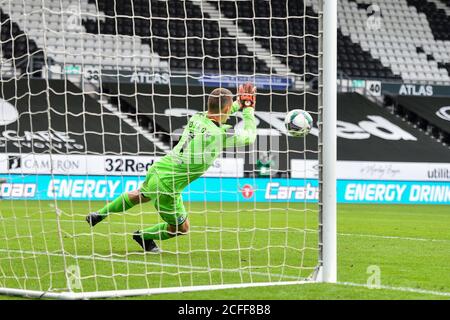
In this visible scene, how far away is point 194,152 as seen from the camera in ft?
29.3

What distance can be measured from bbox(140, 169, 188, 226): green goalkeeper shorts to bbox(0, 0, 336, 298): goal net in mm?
171

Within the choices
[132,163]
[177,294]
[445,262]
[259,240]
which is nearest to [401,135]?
[132,163]

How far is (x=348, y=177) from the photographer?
83.5 feet

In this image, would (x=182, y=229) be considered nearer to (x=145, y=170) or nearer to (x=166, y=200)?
(x=166, y=200)

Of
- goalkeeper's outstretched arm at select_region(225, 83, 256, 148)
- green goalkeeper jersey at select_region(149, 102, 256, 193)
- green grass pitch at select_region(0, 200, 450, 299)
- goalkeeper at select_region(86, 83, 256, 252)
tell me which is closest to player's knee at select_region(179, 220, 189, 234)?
goalkeeper at select_region(86, 83, 256, 252)

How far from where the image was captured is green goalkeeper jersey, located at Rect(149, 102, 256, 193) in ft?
28.9

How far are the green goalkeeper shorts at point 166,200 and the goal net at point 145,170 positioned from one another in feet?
0.56

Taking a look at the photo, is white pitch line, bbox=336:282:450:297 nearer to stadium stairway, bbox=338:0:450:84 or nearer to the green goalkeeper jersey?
the green goalkeeper jersey

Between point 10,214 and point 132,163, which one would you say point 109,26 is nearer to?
point 132,163

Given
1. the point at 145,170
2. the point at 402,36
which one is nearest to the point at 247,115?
the point at 145,170

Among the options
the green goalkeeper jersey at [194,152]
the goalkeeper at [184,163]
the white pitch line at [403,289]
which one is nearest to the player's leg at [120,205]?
the goalkeeper at [184,163]

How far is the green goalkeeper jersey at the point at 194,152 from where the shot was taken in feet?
28.9

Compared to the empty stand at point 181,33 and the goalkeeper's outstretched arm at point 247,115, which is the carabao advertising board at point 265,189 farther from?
the goalkeeper's outstretched arm at point 247,115
